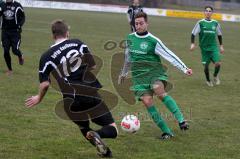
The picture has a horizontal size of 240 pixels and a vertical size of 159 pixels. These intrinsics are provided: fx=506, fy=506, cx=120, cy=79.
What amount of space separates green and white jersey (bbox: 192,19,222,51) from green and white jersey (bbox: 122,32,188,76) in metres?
5.77

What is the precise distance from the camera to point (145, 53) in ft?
24.7

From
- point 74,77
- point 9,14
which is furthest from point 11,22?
point 74,77

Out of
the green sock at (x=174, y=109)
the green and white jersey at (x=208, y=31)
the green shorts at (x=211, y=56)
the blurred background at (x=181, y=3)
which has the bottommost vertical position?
→ the blurred background at (x=181, y=3)

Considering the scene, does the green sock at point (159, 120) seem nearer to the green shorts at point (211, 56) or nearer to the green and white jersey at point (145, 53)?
the green and white jersey at point (145, 53)

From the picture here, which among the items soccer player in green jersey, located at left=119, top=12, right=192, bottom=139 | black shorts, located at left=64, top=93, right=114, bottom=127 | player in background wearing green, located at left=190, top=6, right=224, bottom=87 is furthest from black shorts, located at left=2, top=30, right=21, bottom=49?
black shorts, located at left=64, top=93, right=114, bottom=127

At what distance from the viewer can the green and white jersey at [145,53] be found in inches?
293

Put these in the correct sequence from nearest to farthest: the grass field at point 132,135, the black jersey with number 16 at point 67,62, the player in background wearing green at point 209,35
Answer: the black jersey with number 16 at point 67,62 < the grass field at point 132,135 < the player in background wearing green at point 209,35

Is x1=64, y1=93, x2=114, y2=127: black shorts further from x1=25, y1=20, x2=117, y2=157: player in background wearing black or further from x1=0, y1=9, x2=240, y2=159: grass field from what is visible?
x1=0, y1=9, x2=240, y2=159: grass field

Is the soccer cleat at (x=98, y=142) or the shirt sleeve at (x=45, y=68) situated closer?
the shirt sleeve at (x=45, y=68)

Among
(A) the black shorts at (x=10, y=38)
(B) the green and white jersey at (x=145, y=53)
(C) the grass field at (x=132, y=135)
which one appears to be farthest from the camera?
(A) the black shorts at (x=10, y=38)

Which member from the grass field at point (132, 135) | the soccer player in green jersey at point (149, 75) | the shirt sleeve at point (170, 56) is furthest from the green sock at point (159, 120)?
the shirt sleeve at point (170, 56)

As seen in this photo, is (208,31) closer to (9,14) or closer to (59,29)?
(9,14)

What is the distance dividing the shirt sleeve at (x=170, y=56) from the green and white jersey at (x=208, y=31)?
598cm

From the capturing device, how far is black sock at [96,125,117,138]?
6139mm
